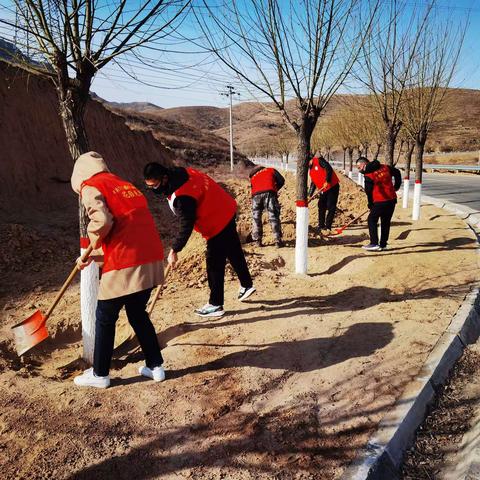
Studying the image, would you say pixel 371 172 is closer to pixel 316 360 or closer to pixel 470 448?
pixel 316 360

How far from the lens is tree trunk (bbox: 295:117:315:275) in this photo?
5.64 m

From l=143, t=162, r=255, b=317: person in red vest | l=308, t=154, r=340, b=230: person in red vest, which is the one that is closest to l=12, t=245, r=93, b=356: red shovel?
l=143, t=162, r=255, b=317: person in red vest

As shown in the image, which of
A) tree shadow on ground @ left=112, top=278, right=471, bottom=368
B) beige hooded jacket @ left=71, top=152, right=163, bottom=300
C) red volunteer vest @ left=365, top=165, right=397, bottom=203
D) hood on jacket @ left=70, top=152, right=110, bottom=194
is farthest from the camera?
red volunteer vest @ left=365, top=165, right=397, bottom=203

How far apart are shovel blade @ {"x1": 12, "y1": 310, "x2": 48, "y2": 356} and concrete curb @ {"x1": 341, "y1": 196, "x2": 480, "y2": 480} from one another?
7.97ft

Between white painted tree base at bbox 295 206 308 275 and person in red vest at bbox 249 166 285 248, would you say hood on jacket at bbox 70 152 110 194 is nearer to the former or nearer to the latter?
white painted tree base at bbox 295 206 308 275

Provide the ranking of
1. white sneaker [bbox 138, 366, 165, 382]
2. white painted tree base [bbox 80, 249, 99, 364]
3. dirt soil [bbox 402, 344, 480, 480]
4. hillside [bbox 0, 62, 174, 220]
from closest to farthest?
dirt soil [bbox 402, 344, 480, 480] → white sneaker [bbox 138, 366, 165, 382] → white painted tree base [bbox 80, 249, 99, 364] → hillside [bbox 0, 62, 174, 220]

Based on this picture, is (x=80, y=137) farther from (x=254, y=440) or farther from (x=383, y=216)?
(x=383, y=216)

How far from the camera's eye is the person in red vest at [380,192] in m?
6.71

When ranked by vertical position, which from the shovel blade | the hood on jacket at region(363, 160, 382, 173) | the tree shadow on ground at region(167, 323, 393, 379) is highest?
the hood on jacket at region(363, 160, 382, 173)

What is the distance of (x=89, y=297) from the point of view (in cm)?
351

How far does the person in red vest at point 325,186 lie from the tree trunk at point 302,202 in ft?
8.69

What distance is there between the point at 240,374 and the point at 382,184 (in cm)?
453

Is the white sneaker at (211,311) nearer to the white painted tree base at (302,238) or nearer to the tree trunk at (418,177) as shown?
the white painted tree base at (302,238)

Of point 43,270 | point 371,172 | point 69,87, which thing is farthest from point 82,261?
point 371,172
